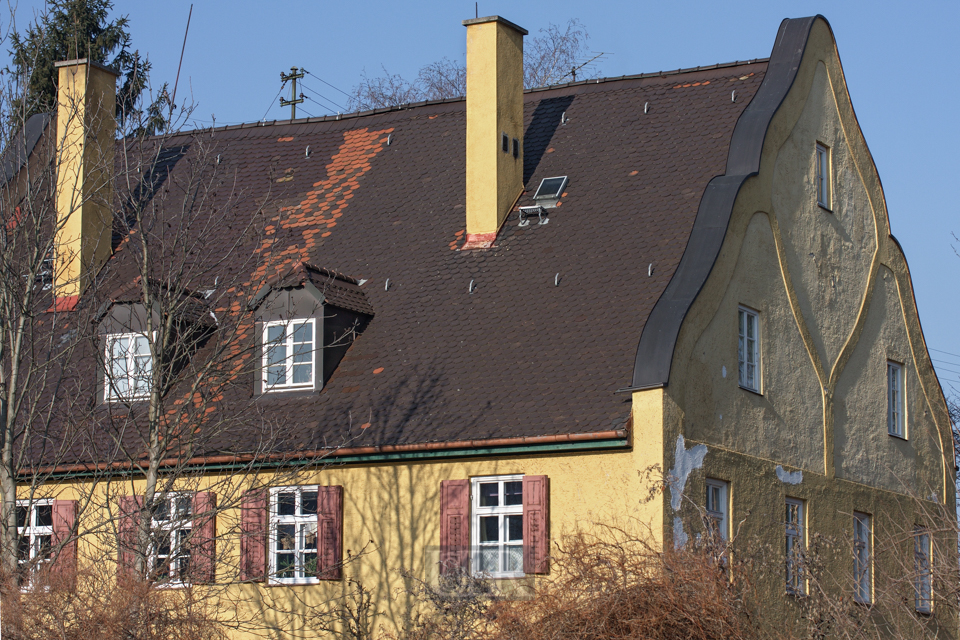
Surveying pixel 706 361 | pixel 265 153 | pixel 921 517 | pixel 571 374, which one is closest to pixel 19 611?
pixel 571 374

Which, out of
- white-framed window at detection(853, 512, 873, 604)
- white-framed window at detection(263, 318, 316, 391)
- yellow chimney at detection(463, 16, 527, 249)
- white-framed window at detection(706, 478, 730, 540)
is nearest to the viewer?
white-framed window at detection(706, 478, 730, 540)

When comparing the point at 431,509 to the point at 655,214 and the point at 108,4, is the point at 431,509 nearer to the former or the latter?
the point at 655,214

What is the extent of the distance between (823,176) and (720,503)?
634 cm

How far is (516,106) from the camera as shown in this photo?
20766 millimetres

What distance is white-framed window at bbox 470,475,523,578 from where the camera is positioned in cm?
1612

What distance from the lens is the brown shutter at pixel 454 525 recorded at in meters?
16.3

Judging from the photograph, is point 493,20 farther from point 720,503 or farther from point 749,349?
point 720,503

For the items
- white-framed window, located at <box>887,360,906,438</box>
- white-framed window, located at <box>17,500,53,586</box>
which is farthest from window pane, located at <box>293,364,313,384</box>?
white-framed window, located at <box>887,360,906,438</box>

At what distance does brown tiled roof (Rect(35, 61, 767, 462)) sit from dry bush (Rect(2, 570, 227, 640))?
3.42 metres

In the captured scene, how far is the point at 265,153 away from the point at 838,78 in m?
9.65

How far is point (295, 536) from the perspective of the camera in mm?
17344

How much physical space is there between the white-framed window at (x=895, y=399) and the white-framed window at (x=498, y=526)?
752cm

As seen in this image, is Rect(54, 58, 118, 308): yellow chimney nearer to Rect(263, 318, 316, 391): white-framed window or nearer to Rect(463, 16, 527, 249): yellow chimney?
Rect(263, 318, 316, 391): white-framed window

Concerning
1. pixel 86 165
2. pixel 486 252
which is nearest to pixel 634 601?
pixel 486 252
